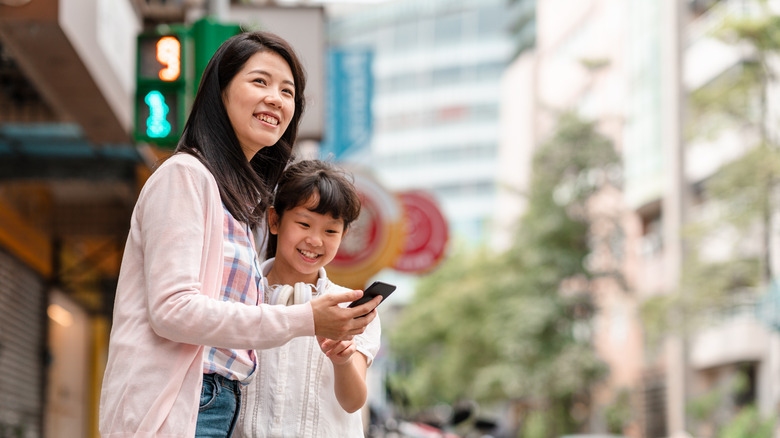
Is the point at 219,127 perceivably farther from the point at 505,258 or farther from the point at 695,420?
the point at 505,258

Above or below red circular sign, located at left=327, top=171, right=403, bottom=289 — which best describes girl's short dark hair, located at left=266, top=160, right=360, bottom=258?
below

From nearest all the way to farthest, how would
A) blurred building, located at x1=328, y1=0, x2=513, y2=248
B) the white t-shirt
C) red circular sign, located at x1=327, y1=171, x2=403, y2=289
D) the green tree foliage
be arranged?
the white t-shirt, red circular sign, located at x1=327, y1=171, x2=403, y2=289, the green tree foliage, blurred building, located at x1=328, y1=0, x2=513, y2=248

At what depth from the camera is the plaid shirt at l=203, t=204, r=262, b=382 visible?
275cm

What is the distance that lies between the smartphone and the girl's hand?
0.79 feet

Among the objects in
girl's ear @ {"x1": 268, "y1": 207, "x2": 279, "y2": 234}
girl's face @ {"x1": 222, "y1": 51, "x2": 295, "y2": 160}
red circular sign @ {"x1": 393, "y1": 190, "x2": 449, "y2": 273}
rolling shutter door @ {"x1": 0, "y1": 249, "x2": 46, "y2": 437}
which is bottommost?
girl's ear @ {"x1": 268, "y1": 207, "x2": 279, "y2": 234}

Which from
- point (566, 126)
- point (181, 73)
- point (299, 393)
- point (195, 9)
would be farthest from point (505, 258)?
point (299, 393)

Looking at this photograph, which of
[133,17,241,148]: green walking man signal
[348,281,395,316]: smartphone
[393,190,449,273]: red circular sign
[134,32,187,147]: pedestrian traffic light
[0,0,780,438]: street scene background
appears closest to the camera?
[348,281,395,316]: smartphone

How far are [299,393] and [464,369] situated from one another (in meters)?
37.6

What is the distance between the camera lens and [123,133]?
431 inches

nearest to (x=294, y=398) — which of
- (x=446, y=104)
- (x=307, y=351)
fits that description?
(x=307, y=351)

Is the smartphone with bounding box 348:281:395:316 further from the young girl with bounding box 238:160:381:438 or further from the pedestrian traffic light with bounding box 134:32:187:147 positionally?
the pedestrian traffic light with bounding box 134:32:187:147

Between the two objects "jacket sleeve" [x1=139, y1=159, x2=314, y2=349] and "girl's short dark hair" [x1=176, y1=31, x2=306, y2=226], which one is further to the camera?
"girl's short dark hair" [x1=176, y1=31, x2=306, y2=226]

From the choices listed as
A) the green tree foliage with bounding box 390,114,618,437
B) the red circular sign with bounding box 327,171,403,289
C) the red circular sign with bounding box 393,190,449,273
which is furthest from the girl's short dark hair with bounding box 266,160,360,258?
the green tree foliage with bounding box 390,114,618,437

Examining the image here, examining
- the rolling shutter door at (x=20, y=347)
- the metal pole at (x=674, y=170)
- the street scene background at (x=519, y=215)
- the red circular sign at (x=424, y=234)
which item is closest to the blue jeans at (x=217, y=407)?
the street scene background at (x=519, y=215)
